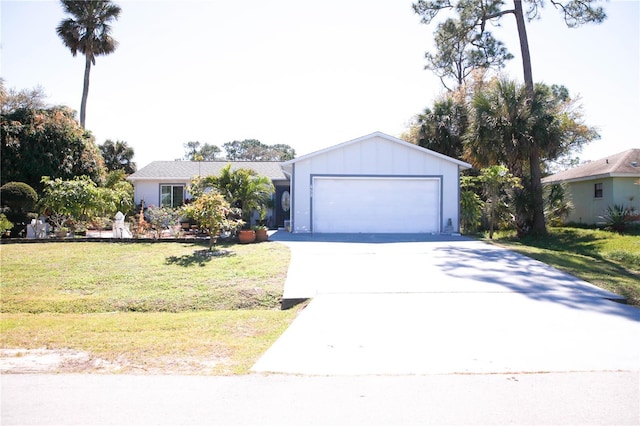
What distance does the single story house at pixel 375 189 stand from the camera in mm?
17078

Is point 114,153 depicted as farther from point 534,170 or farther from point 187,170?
point 534,170

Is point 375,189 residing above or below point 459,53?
below

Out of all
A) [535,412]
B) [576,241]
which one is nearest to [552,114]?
[576,241]

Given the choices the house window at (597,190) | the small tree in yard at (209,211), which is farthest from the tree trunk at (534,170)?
the small tree in yard at (209,211)

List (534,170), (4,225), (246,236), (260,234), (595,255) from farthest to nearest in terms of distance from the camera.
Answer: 1. (534,170)
2. (260,234)
3. (246,236)
4. (595,255)
5. (4,225)

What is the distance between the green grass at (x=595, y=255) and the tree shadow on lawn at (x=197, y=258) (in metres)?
8.42

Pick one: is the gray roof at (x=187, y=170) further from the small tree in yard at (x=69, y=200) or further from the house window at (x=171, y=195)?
the small tree in yard at (x=69, y=200)

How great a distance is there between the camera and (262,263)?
10680mm

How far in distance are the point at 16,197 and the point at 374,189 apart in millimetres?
12762

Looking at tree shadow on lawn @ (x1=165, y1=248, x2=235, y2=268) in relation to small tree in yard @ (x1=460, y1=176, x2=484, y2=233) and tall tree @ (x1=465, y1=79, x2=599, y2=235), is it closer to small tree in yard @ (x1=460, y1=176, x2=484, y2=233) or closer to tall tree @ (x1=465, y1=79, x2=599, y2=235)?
small tree in yard @ (x1=460, y1=176, x2=484, y2=233)

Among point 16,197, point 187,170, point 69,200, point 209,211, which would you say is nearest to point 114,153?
point 187,170

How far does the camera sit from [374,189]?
56.4 ft

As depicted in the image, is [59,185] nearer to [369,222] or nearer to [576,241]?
[369,222]

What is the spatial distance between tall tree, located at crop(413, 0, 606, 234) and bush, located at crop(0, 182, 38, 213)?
1842 cm
